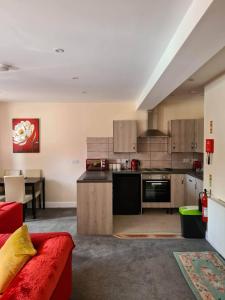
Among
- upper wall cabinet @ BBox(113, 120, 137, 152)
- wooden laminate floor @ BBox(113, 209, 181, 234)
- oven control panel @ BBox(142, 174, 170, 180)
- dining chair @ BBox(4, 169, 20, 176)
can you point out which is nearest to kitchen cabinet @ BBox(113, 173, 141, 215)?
oven control panel @ BBox(142, 174, 170, 180)

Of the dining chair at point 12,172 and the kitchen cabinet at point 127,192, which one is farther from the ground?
the dining chair at point 12,172

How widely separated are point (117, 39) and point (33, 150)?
4149 mm

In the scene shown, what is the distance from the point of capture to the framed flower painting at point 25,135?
5668mm

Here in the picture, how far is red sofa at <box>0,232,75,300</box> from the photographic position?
1.40 metres

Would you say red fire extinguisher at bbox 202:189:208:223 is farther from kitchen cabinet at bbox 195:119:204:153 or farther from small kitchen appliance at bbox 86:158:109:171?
small kitchen appliance at bbox 86:158:109:171

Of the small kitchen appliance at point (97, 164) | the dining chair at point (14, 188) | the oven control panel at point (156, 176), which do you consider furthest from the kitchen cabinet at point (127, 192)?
the dining chair at point (14, 188)

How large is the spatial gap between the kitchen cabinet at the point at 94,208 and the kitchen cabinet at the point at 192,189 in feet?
5.69

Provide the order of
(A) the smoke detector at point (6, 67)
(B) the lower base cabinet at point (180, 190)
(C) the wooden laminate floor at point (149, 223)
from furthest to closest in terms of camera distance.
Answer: (B) the lower base cabinet at point (180, 190) → (C) the wooden laminate floor at point (149, 223) → (A) the smoke detector at point (6, 67)

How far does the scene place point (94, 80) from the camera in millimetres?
3682

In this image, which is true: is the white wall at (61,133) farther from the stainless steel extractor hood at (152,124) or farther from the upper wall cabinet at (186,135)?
the upper wall cabinet at (186,135)

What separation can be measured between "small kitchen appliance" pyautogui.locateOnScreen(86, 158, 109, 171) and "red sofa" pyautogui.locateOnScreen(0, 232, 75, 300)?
3337mm

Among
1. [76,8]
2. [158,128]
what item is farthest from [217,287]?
[158,128]

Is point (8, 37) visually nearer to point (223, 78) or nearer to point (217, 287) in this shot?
point (223, 78)

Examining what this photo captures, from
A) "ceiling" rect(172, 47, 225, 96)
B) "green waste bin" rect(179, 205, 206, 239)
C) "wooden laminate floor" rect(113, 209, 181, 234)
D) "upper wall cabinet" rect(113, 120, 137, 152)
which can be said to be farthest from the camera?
"upper wall cabinet" rect(113, 120, 137, 152)
